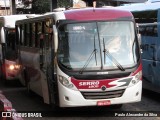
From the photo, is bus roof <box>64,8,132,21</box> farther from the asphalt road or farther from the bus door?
the asphalt road

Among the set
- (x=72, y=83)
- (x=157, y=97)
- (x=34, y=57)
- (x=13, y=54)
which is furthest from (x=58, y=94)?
(x=13, y=54)

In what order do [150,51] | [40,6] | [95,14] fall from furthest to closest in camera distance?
[40,6] → [150,51] → [95,14]

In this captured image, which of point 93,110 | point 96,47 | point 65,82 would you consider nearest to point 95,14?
point 96,47

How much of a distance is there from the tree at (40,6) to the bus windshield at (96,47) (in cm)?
3292

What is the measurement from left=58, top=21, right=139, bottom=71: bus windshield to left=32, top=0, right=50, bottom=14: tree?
32.9 meters

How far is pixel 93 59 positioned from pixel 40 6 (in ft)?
112

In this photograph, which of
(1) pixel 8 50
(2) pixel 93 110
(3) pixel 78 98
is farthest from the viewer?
(1) pixel 8 50

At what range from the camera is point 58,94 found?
32.5 feet

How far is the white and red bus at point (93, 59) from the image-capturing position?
31.9 ft

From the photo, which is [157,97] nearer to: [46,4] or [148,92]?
[148,92]

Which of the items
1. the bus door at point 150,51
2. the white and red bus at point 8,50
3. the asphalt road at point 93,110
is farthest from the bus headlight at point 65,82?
the white and red bus at point 8,50

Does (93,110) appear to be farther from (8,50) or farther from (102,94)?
(8,50)

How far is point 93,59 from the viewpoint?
9875 millimetres

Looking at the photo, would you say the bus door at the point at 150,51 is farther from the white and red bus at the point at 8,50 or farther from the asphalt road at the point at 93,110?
the white and red bus at the point at 8,50
